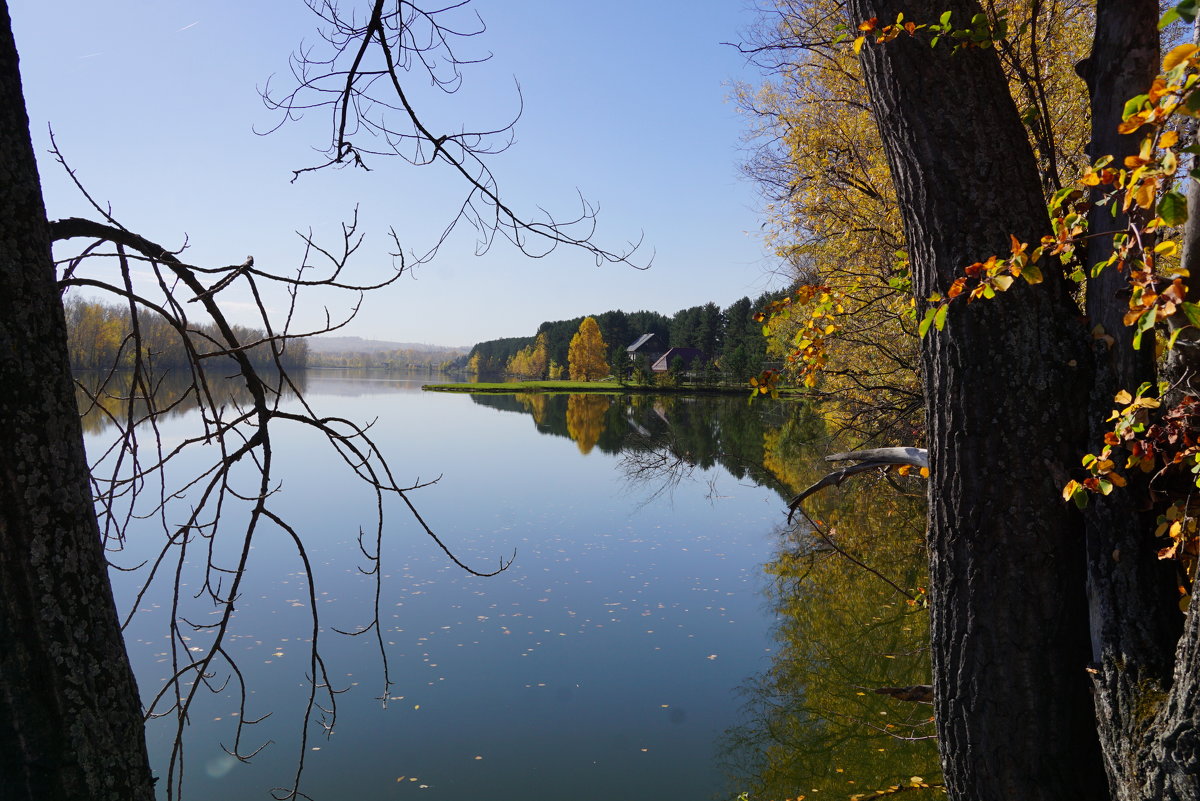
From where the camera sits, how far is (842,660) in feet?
26.6

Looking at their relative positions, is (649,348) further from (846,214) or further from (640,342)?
(846,214)

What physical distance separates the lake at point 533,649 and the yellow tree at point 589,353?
6766 cm

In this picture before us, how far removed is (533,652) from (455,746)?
6.33 feet

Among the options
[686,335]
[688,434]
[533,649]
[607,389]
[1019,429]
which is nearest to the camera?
[1019,429]

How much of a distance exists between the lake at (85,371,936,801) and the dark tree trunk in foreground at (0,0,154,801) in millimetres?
1034

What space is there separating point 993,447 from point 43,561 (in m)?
2.37

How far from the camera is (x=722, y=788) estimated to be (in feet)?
19.6

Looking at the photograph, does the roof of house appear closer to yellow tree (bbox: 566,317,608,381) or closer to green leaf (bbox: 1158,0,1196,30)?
yellow tree (bbox: 566,317,608,381)

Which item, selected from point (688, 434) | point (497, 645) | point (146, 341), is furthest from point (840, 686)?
point (688, 434)

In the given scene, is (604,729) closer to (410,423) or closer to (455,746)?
(455,746)

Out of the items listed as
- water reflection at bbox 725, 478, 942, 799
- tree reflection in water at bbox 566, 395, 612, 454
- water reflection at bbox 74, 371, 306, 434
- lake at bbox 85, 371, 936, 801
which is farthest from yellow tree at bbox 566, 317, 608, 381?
water reflection at bbox 725, 478, 942, 799

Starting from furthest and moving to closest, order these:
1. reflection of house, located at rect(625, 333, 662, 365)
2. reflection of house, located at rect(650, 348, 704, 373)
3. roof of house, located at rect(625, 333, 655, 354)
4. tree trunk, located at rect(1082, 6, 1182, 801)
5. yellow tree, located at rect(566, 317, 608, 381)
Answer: roof of house, located at rect(625, 333, 655, 354) < reflection of house, located at rect(625, 333, 662, 365) < yellow tree, located at rect(566, 317, 608, 381) < reflection of house, located at rect(650, 348, 704, 373) < tree trunk, located at rect(1082, 6, 1182, 801)

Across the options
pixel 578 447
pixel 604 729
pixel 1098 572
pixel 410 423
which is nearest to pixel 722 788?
pixel 604 729

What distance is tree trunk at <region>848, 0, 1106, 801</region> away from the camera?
7.88 ft
